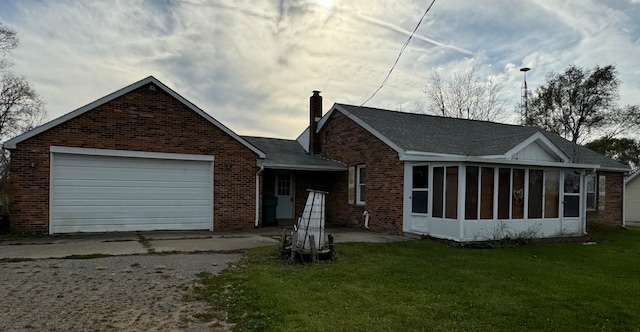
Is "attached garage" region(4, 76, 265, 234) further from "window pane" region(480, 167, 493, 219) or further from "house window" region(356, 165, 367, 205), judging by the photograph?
"window pane" region(480, 167, 493, 219)

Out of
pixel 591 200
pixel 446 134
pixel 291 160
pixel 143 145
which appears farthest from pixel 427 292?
pixel 591 200

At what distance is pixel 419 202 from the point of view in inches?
481

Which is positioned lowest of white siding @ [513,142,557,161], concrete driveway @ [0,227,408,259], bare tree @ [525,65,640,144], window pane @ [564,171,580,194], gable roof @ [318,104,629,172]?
concrete driveway @ [0,227,408,259]

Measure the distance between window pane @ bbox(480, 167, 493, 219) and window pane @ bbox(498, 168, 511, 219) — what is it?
1.04 feet

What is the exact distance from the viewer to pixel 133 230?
12117mm

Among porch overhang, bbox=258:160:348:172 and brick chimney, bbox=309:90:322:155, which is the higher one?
brick chimney, bbox=309:90:322:155

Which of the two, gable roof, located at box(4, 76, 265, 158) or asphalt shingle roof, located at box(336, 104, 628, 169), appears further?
asphalt shingle roof, located at box(336, 104, 628, 169)

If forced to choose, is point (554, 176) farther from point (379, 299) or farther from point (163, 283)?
point (163, 283)

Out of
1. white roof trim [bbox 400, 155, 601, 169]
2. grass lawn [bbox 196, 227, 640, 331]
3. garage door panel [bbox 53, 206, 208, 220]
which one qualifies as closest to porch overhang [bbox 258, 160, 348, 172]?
garage door panel [bbox 53, 206, 208, 220]

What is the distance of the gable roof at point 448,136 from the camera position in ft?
40.8

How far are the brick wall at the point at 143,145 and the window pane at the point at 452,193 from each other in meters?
6.07

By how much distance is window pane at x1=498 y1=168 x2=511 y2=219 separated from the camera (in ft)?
Result: 38.0

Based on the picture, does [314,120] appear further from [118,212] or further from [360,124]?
[118,212]

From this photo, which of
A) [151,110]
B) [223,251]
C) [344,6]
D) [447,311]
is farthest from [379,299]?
[151,110]
